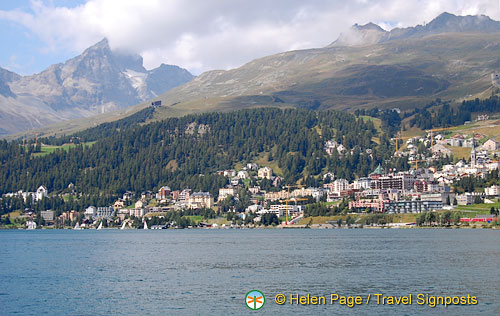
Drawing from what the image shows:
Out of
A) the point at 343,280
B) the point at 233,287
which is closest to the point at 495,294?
the point at 343,280

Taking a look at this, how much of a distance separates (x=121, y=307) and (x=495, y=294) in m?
32.8

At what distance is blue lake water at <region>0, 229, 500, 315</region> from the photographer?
193 ft

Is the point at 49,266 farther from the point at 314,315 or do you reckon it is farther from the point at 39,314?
the point at 314,315

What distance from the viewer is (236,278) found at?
7719 cm
